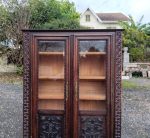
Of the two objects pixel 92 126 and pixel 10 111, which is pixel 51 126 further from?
pixel 10 111

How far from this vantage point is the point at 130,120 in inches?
242

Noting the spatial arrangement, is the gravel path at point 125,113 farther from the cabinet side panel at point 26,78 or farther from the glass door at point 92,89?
the glass door at point 92,89

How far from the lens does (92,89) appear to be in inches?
158

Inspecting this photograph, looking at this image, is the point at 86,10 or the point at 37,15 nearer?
the point at 37,15

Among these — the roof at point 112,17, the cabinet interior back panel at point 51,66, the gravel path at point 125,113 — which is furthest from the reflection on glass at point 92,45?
the roof at point 112,17

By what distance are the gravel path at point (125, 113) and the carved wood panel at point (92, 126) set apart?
1.20m

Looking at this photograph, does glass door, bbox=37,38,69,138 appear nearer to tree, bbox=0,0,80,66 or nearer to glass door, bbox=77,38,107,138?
glass door, bbox=77,38,107,138

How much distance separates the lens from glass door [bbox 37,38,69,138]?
386 centimetres

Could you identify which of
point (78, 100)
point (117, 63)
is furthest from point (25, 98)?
point (117, 63)

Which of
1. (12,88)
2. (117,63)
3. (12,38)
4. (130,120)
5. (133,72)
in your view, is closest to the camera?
(117,63)

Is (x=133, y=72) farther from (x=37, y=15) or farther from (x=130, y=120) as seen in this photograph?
(x=130, y=120)

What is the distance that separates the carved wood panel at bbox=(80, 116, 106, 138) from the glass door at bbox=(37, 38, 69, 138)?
0.23 m

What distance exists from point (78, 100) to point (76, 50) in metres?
0.56

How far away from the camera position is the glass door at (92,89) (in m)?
3.85
